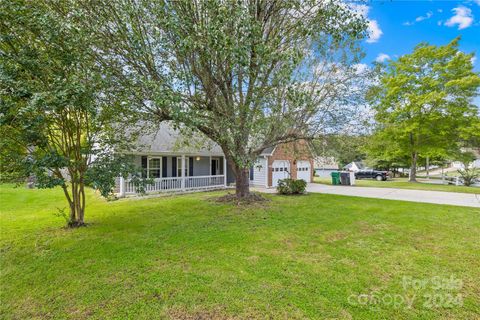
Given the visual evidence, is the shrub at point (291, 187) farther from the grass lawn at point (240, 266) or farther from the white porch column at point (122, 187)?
the white porch column at point (122, 187)

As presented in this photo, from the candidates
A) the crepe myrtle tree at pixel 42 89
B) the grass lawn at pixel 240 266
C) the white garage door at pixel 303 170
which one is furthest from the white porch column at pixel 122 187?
the white garage door at pixel 303 170

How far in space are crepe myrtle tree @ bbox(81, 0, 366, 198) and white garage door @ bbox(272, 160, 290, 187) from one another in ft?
24.8

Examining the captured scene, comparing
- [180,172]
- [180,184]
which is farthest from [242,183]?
[180,172]

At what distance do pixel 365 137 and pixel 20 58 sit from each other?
1175 centimetres

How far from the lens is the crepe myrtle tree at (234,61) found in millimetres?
6043

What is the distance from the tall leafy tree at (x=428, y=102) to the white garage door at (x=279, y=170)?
7675 millimetres

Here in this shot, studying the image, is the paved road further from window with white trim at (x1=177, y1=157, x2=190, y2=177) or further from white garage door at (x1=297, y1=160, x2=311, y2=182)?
window with white trim at (x1=177, y1=157, x2=190, y2=177)

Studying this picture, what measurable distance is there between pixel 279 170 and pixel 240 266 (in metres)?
14.5

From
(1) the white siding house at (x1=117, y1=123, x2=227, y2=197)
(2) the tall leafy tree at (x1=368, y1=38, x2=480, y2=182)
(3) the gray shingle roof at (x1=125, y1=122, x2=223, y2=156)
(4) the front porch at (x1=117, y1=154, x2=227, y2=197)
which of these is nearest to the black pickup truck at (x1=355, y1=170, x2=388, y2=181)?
(2) the tall leafy tree at (x1=368, y1=38, x2=480, y2=182)

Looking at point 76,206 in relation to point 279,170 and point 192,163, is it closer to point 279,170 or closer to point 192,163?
point 192,163

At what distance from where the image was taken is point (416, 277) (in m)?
4.05

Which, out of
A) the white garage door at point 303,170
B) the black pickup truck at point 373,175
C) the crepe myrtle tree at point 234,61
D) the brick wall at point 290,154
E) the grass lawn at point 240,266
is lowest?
the grass lawn at point 240,266

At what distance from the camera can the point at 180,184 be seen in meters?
14.9

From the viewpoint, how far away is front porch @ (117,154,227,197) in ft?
44.8
